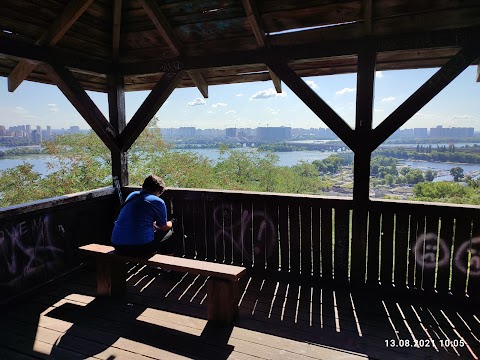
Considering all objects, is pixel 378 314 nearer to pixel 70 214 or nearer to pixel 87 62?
pixel 70 214

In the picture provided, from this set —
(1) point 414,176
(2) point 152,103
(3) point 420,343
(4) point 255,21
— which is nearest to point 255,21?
(4) point 255,21

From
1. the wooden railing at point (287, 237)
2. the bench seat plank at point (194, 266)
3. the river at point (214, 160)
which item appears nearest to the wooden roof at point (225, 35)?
the wooden railing at point (287, 237)

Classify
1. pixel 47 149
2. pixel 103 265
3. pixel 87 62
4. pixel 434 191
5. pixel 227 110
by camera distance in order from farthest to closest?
pixel 227 110 < pixel 47 149 < pixel 434 191 < pixel 87 62 < pixel 103 265

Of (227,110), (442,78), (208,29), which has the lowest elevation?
(442,78)

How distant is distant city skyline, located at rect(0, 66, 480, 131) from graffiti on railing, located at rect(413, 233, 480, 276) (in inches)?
53.3

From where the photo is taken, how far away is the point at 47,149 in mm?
Result: 16984

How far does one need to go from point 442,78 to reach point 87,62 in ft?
14.2

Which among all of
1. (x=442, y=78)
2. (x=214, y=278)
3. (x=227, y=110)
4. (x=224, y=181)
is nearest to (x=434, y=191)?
(x=224, y=181)

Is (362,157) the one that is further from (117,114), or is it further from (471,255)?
(117,114)

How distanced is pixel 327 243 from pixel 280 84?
89.8 inches

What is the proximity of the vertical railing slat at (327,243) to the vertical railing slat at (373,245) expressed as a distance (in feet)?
1.39

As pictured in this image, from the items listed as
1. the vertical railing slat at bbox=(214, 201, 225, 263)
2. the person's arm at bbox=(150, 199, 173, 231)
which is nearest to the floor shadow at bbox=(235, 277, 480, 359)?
the vertical railing slat at bbox=(214, 201, 225, 263)

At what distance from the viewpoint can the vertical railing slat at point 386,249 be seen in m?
3.52

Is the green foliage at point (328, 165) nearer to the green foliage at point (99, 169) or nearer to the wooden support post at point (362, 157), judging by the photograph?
the green foliage at point (99, 169)
